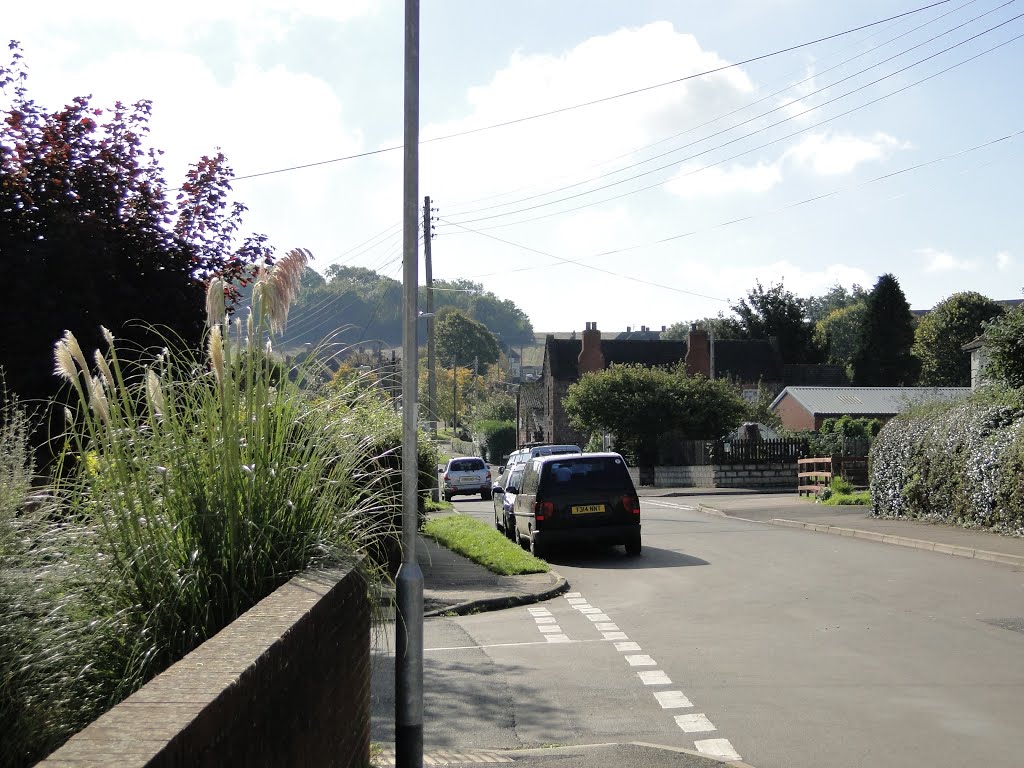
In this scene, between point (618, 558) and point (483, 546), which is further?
point (483, 546)

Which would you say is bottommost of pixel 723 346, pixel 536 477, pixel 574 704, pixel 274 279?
pixel 574 704

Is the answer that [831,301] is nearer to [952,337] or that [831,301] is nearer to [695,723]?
[952,337]

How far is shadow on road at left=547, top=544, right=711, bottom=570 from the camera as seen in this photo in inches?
661

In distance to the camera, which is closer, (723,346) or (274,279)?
(274,279)

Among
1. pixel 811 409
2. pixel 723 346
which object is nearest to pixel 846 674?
pixel 811 409

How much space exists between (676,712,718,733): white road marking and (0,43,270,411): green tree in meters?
5.75

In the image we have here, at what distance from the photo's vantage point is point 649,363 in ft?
274

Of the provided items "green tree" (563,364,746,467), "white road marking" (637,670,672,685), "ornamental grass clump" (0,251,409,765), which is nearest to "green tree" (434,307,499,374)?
"green tree" (563,364,746,467)

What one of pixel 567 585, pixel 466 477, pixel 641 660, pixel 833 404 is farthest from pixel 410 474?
pixel 833 404

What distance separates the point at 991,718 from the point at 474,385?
113713 millimetres

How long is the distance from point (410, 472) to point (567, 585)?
9583mm

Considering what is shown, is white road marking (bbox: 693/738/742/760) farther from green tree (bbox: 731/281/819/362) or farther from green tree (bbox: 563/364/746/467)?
green tree (bbox: 731/281/819/362)

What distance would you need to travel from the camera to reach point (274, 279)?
5734mm

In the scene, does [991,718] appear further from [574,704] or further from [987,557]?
[987,557]
